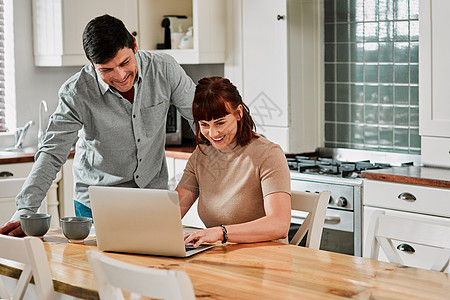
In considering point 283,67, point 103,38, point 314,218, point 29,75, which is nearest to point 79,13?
point 29,75

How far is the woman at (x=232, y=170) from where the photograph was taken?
2.25 metres

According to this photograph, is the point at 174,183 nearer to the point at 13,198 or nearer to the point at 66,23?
the point at 13,198

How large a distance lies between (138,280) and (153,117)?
1347 mm

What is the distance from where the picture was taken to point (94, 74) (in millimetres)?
2598

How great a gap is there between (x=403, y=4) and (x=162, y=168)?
1.73 m

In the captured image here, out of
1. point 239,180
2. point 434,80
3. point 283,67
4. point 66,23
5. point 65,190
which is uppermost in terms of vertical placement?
point 66,23

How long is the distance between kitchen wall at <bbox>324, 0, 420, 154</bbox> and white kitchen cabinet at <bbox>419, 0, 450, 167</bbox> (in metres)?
0.31

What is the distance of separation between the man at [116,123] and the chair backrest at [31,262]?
60 centimetres

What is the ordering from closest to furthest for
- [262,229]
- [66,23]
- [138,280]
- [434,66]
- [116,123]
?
[138,280]
[262,229]
[116,123]
[434,66]
[66,23]

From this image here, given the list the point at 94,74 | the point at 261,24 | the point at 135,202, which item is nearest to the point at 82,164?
the point at 94,74

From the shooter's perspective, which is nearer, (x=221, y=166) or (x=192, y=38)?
(x=221, y=166)

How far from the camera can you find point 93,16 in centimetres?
437

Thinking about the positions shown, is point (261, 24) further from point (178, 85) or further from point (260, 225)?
point (260, 225)

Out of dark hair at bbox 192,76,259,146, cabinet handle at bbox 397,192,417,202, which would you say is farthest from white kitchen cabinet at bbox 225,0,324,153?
dark hair at bbox 192,76,259,146
